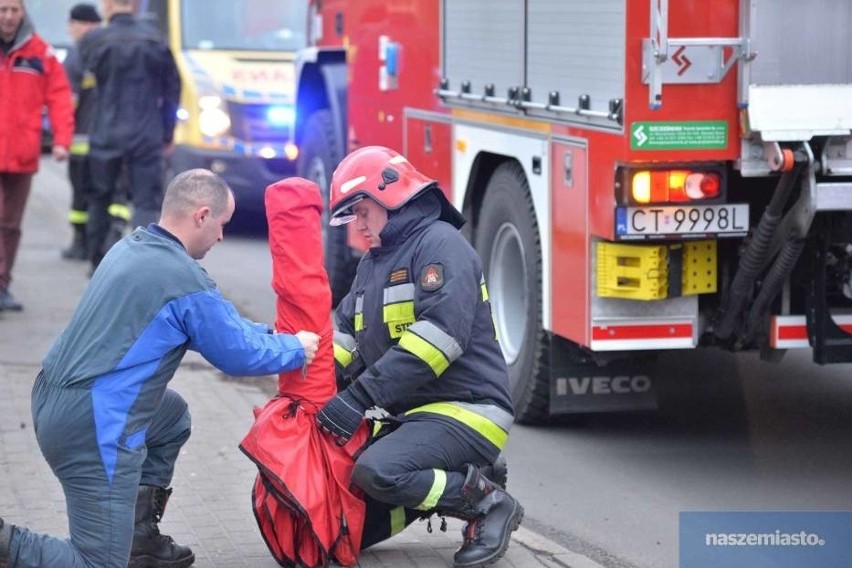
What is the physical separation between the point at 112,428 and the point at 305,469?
28.1 inches

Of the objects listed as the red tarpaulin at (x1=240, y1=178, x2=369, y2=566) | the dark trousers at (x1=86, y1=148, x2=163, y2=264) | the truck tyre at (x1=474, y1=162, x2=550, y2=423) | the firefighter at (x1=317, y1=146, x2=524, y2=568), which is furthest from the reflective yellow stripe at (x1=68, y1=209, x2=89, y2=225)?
the red tarpaulin at (x1=240, y1=178, x2=369, y2=566)

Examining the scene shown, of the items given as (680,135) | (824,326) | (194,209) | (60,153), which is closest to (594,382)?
(824,326)

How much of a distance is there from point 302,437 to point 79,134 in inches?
305

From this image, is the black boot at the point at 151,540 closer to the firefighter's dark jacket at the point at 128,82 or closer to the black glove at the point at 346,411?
the black glove at the point at 346,411

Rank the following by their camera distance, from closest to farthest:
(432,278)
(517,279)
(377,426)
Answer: (432,278) < (377,426) < (517,279)

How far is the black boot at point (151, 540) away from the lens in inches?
194

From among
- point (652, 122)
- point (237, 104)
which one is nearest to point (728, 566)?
point (652, 122)

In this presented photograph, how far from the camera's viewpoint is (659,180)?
604 cm

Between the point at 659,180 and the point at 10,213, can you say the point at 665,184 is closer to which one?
the point at 659,180

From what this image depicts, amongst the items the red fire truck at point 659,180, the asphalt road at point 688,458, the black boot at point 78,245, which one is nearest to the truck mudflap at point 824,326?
the red fire truck at point 659,180

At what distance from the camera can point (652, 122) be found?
5977 millimetres

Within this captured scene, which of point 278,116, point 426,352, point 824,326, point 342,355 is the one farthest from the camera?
point 278,116

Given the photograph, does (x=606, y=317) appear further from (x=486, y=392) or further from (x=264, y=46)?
(x=264, y=46)

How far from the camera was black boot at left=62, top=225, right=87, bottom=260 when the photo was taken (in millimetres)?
12281
